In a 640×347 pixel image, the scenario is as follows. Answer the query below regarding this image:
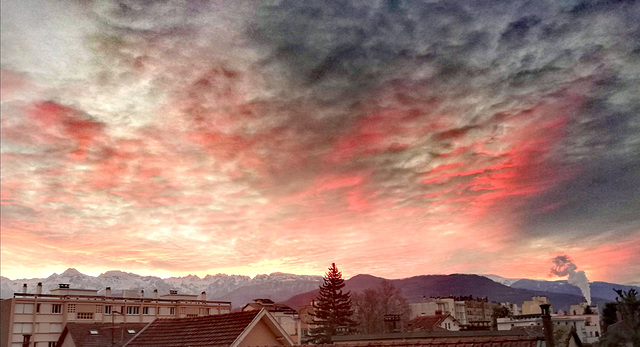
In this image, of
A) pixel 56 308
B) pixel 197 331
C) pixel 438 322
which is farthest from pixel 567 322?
pixel 56 308

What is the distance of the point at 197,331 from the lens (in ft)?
103

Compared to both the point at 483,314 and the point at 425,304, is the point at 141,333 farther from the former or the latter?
the point at 483,314

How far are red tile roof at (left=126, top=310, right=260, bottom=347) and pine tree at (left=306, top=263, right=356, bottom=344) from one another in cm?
7336

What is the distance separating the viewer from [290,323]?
108 metres

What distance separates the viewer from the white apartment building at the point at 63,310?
3681 inches

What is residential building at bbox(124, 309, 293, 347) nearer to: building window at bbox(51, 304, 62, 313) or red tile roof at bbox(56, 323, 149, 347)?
red tile roof at bbox(56, 323, 149, 347)

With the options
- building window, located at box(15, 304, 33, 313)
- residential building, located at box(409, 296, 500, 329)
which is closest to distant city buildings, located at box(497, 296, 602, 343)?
residential building, located at box(409, 296, 500, 329)

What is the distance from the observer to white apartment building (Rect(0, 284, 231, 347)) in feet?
307

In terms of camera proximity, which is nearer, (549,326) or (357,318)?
(549,326)

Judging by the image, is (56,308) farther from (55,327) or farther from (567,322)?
(567,322)

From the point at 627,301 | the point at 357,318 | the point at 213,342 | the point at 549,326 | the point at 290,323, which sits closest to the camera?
the point at 549,326

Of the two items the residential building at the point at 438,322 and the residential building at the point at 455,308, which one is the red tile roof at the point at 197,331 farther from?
the residential building at the point at 455,308

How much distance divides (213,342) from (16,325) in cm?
8111

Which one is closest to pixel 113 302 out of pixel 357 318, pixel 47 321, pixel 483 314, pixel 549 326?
pixel 47 321
